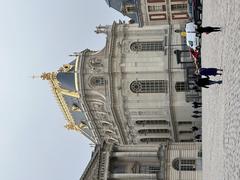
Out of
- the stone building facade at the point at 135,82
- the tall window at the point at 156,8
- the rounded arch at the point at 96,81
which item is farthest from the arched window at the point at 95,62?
the tall window at the point at 156,8

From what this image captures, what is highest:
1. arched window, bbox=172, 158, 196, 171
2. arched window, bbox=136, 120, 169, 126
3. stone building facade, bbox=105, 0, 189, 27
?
stone building facade, bbox=105, 0, 189, 27

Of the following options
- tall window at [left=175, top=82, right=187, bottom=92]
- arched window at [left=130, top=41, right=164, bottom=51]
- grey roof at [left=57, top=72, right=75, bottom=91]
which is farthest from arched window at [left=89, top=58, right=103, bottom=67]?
tall window at [left=175, top=82, right=187, bottom=92]

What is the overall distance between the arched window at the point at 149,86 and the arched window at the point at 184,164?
8626 mm

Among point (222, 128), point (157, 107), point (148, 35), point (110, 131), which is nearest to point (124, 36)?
point (148, 35)

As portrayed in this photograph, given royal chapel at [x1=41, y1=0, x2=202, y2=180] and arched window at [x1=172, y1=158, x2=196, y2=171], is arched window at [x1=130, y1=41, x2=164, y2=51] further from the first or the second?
arched window at [x1=172, y1=158, x2=196, y2=171]

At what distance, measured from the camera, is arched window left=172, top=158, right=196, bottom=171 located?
161 ft

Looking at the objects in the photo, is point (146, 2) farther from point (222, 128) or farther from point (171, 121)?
point (222, 128)

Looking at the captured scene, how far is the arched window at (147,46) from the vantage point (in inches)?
2207

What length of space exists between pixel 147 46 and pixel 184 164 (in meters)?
13.4

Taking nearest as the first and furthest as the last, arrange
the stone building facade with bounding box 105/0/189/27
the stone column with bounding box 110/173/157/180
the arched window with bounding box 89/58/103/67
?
the stone column with bounding box 110/173/157/180 < the arched window with bounding box 89/58/103/67 < the stone building facade with bounding box 105/0/189/27

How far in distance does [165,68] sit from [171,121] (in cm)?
616

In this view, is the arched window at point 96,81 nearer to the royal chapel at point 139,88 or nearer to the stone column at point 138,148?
the royal chapel at point 139,88

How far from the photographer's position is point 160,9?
58625 mm

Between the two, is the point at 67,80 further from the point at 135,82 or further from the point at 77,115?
the point at 135,82
